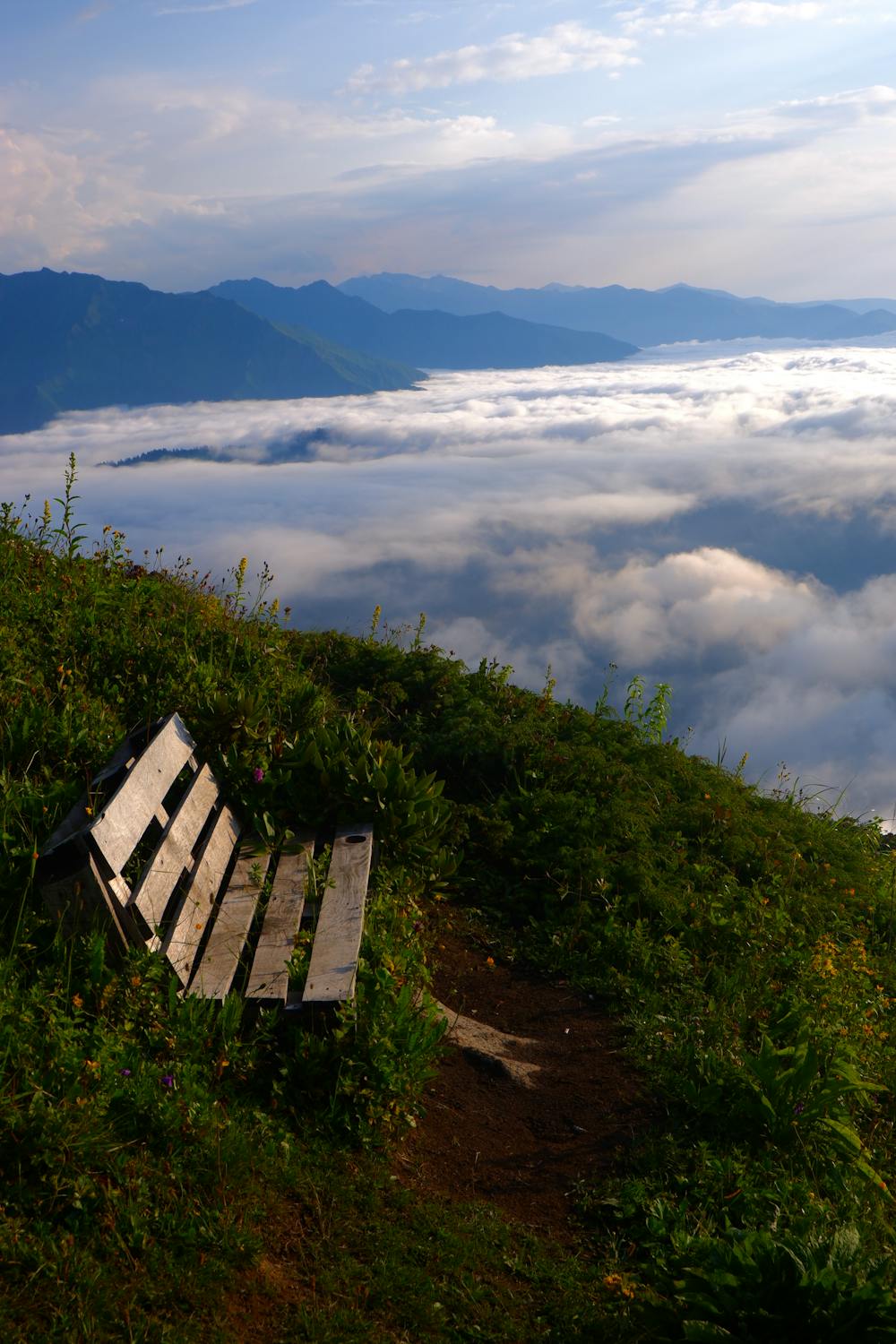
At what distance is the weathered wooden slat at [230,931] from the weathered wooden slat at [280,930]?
0.09m

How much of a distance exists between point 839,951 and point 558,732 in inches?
122

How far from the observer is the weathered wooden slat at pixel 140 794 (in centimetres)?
383

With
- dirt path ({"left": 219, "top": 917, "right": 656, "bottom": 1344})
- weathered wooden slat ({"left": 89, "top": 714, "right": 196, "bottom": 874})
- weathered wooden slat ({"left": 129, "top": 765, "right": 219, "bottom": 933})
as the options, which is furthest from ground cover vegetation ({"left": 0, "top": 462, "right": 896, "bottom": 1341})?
weathered wooden slat ({"left": 89, "top": 714, "right": 196, "bottom": 874})

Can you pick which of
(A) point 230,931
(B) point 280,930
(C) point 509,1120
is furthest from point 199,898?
(C) point 509,1120

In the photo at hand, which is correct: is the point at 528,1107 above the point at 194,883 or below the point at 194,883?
below

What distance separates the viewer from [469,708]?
27.2 ft

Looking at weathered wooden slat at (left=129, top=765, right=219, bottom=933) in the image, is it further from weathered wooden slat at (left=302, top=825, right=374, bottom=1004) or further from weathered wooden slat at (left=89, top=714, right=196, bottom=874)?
weathered wooden slat at (left=302, top=825, right=374, bottom=1004)

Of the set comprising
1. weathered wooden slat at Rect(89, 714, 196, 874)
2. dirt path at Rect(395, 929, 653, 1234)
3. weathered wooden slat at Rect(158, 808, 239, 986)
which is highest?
weathered wooden slat at Rect(89, 714, 196, 874)

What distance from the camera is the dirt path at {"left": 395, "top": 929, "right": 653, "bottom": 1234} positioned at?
12.2ft

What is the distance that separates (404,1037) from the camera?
155 inches

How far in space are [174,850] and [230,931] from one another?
0.48 m

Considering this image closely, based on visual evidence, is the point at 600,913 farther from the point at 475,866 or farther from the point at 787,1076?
the point at 787,1076

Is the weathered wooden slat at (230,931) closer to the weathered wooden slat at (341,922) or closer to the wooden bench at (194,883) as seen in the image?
the wooden bench at (194,883)

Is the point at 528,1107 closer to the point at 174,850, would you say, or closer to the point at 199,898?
the point at 199,898
